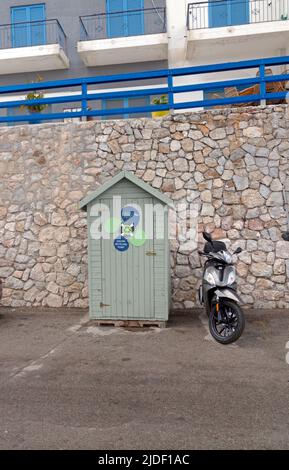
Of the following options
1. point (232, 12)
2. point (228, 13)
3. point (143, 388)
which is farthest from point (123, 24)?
point (143, 388)

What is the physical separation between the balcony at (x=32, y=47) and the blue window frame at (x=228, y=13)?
525cm

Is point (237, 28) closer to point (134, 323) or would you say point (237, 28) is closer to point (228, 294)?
point (228, 294)

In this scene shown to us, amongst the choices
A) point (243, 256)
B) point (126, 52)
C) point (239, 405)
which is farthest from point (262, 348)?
point (126, 52)

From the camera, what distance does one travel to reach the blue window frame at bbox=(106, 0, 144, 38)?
13.2 m

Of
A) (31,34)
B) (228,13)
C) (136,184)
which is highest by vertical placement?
(228,13)

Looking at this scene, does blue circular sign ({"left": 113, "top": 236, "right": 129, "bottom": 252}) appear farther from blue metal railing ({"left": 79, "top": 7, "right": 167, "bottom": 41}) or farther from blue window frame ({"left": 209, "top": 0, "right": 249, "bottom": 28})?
blue window frame ({"left": 209, "top": 0, "right": 249, "bottom": 28})

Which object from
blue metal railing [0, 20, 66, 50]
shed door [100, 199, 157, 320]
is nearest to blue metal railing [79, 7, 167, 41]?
blue metal railing [0, 20, 66, 50]

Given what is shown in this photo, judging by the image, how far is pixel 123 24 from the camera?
524 inches

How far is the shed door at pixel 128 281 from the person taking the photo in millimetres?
5656

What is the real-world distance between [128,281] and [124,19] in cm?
1120

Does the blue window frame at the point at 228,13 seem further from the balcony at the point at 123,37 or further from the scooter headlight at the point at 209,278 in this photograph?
the scooter headlight at the point at 209,278

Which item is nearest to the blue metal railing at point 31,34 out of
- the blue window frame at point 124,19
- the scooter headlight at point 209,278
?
the blue window frame at point 124,19
